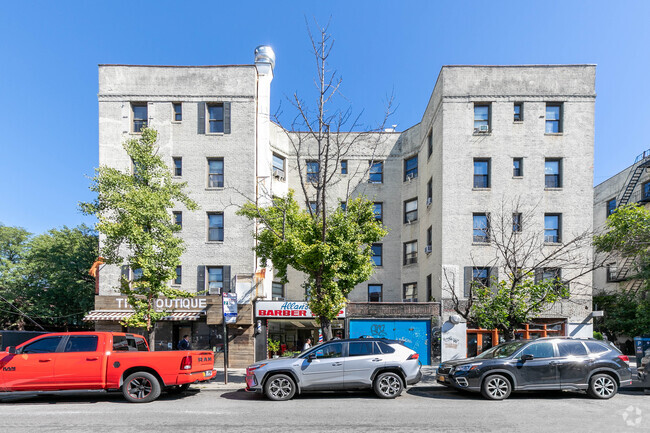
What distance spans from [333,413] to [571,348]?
680 centimetres

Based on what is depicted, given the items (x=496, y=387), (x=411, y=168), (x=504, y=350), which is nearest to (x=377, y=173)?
(x=411, y=168)

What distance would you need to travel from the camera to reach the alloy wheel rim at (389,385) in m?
10.5

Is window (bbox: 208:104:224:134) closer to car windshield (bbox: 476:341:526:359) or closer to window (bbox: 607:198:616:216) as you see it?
car windshield (bbox: 476:341:526:359)

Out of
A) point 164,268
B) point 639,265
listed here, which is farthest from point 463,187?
point 164,268

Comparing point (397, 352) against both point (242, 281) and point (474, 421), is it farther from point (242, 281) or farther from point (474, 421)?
point (242, 281)

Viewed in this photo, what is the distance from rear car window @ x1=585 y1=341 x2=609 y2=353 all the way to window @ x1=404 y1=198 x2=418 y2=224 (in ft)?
44.5

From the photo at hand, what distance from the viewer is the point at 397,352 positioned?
427 inches

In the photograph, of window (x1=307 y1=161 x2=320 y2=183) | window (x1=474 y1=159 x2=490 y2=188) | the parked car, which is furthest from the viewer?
window (x1=474 y1=159 x2=490 y2=188)

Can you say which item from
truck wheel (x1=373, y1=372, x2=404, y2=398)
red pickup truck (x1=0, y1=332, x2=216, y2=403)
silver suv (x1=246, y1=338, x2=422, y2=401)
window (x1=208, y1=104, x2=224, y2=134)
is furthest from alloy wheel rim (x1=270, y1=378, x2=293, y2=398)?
window (x1=208, y1=104, x2=224, y2=134)

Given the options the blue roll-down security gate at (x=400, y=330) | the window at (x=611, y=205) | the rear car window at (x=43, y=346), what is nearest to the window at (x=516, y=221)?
the blue roll-down security gate at (x=400, y=330)

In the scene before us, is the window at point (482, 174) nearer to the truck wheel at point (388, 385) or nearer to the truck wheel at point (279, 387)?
the truck wheel at point (388, 385)

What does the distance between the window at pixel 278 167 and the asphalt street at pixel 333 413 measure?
571 inches

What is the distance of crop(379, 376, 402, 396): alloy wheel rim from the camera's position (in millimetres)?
10508

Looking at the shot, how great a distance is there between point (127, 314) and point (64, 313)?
10682 millimetres
